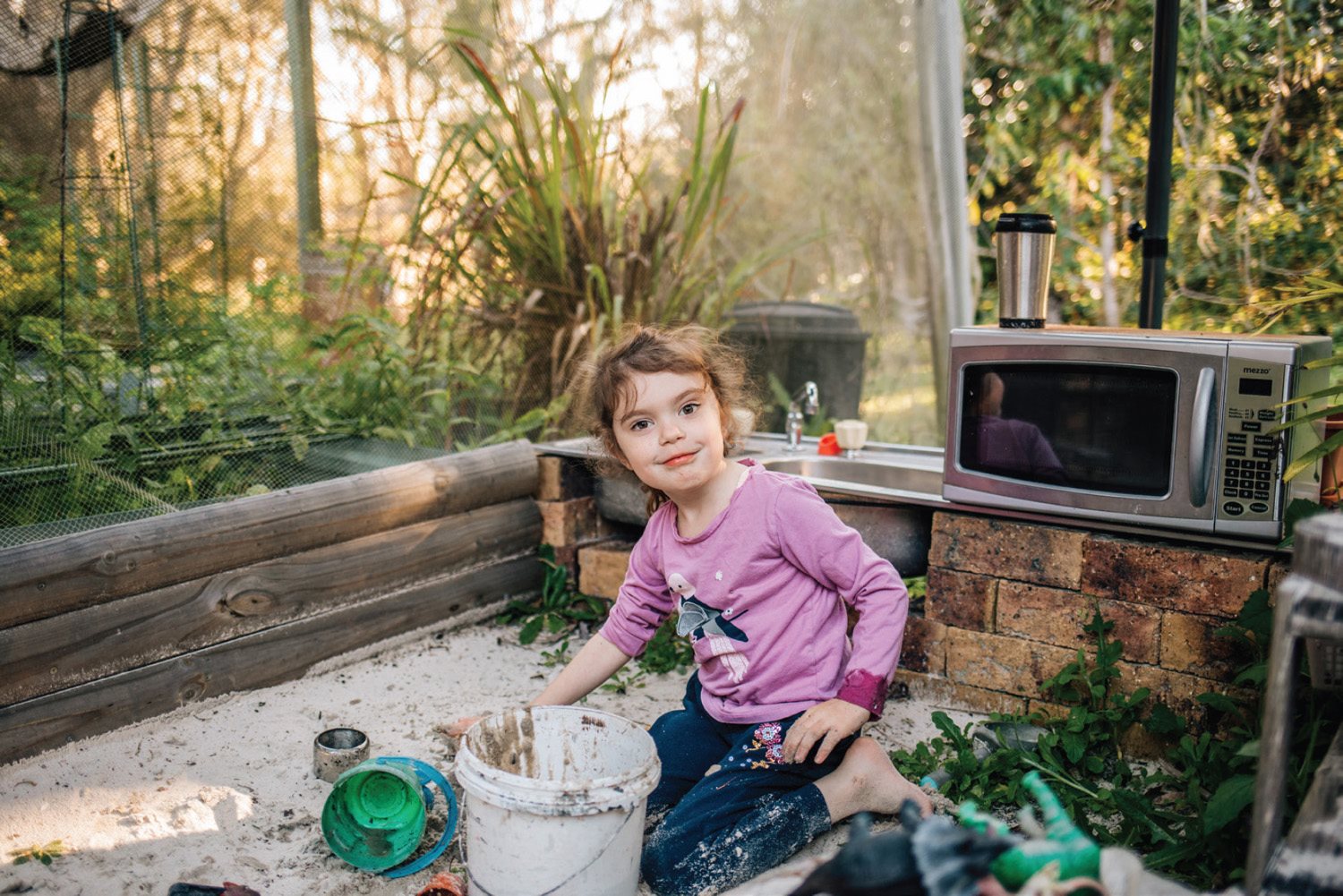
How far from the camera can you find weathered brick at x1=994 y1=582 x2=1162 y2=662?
7.85 feet

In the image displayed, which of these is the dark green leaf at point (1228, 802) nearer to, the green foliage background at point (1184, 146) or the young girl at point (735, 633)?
the young girl at point (735, 633)

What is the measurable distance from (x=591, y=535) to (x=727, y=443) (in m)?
1.27

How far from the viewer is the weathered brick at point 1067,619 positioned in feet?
7.85

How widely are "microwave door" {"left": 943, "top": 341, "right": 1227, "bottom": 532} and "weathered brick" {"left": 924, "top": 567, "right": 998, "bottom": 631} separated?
203mm

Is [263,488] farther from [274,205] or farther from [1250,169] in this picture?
[1250,169]

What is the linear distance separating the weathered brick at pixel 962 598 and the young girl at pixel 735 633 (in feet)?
1.61

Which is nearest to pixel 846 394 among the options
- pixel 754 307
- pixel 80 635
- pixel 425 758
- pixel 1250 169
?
pixel 754 307

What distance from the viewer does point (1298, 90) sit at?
476 centimetres

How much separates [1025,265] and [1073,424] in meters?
0.41

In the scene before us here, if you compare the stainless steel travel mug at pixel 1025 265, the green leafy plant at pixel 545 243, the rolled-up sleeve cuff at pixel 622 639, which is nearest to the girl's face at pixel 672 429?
the rolled-up sleeve cuff at pixel 622 639

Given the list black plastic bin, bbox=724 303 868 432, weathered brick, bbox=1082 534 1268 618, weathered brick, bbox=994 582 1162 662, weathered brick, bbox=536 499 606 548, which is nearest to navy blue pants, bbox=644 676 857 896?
weathered brick, bbox=994 582 1162 662

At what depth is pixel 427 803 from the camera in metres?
2.06

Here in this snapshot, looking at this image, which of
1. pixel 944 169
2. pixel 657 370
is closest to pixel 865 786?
pixel 657 370

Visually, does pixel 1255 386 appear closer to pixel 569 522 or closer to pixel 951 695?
pixel 951 695
